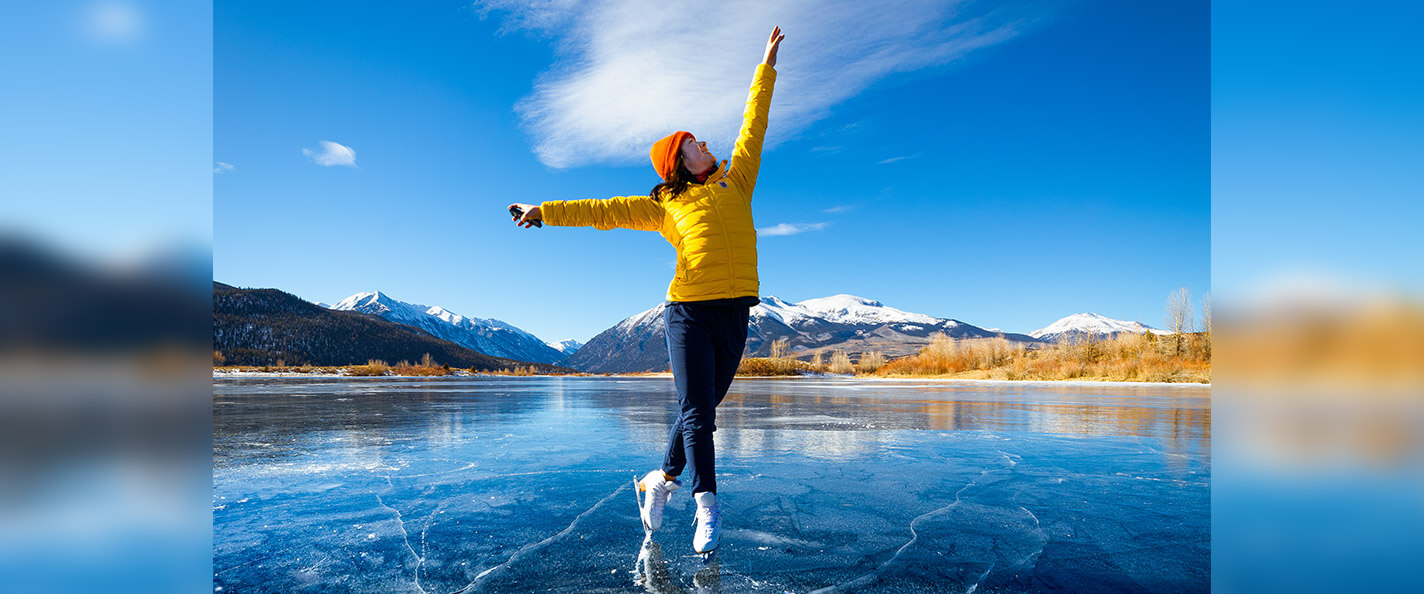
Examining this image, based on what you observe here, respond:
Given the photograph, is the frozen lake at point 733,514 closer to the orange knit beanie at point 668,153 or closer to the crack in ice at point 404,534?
the crack in ice at point 404,534

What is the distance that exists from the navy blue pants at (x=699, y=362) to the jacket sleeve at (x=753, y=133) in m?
0.66

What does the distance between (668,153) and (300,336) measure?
113 meters

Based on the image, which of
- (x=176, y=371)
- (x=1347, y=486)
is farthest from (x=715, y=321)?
(x=1347, y=486)

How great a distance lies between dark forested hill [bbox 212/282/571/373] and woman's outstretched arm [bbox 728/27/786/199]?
101 meters

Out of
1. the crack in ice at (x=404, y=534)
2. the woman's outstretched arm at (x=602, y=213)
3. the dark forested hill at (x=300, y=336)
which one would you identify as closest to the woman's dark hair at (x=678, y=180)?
the woman's outstretched arm at (x=602, y=213)

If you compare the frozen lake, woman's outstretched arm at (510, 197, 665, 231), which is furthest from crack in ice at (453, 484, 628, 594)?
woman's outstretched arm at (510, 197, 665, 231)

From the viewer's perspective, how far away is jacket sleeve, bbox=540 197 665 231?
2.97 meters

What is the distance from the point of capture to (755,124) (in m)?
3.19

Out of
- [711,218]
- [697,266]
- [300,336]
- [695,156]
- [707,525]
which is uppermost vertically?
[695,156]

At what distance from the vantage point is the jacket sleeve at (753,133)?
3072mm

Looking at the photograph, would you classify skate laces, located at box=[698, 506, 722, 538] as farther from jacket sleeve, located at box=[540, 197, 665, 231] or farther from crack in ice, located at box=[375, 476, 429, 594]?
jacket sleeve, located at box=[540, 197, 665, 231]

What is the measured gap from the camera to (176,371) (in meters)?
2.25

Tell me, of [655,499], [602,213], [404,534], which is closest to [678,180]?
[602,213]

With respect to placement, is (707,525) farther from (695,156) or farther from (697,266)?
(695,156)
